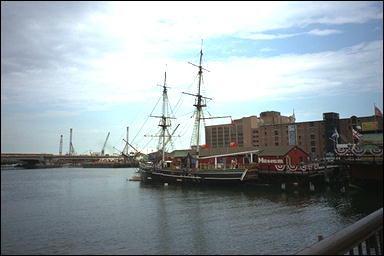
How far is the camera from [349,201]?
32.0 metres

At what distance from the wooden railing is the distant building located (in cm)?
8030

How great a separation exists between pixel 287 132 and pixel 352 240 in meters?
131

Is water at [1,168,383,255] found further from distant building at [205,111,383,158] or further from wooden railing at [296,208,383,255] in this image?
Result: distant building at [205,111,383,158]

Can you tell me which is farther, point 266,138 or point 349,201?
point 266,138

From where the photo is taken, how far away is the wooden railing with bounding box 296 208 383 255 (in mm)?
2840

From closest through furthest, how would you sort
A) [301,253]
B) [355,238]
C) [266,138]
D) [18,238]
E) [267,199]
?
1. [301,253]
2. [355,238]
3. [18,238]
4. [267,199]
5. [266,138]

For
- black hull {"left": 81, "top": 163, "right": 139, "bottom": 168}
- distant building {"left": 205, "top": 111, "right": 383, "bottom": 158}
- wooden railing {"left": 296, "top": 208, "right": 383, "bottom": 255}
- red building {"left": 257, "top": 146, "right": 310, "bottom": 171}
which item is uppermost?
distant building {"left": 205, "top": 111, "right": 383, "bottom": 158}

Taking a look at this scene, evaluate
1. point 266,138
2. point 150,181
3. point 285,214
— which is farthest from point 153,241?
point 266,138

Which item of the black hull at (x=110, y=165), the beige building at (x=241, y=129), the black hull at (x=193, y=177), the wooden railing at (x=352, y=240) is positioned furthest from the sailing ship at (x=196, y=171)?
the black hull at (x=110, y=165)

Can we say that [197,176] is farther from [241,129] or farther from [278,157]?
[241,129]

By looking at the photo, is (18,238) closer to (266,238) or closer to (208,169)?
(266,238)

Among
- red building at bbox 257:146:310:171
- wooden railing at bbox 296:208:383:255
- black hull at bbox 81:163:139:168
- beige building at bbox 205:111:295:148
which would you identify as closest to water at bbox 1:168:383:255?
wooden railing at bbox 296:208:383:255

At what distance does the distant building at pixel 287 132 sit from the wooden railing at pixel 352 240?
263 ft

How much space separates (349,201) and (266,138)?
4183 inches
